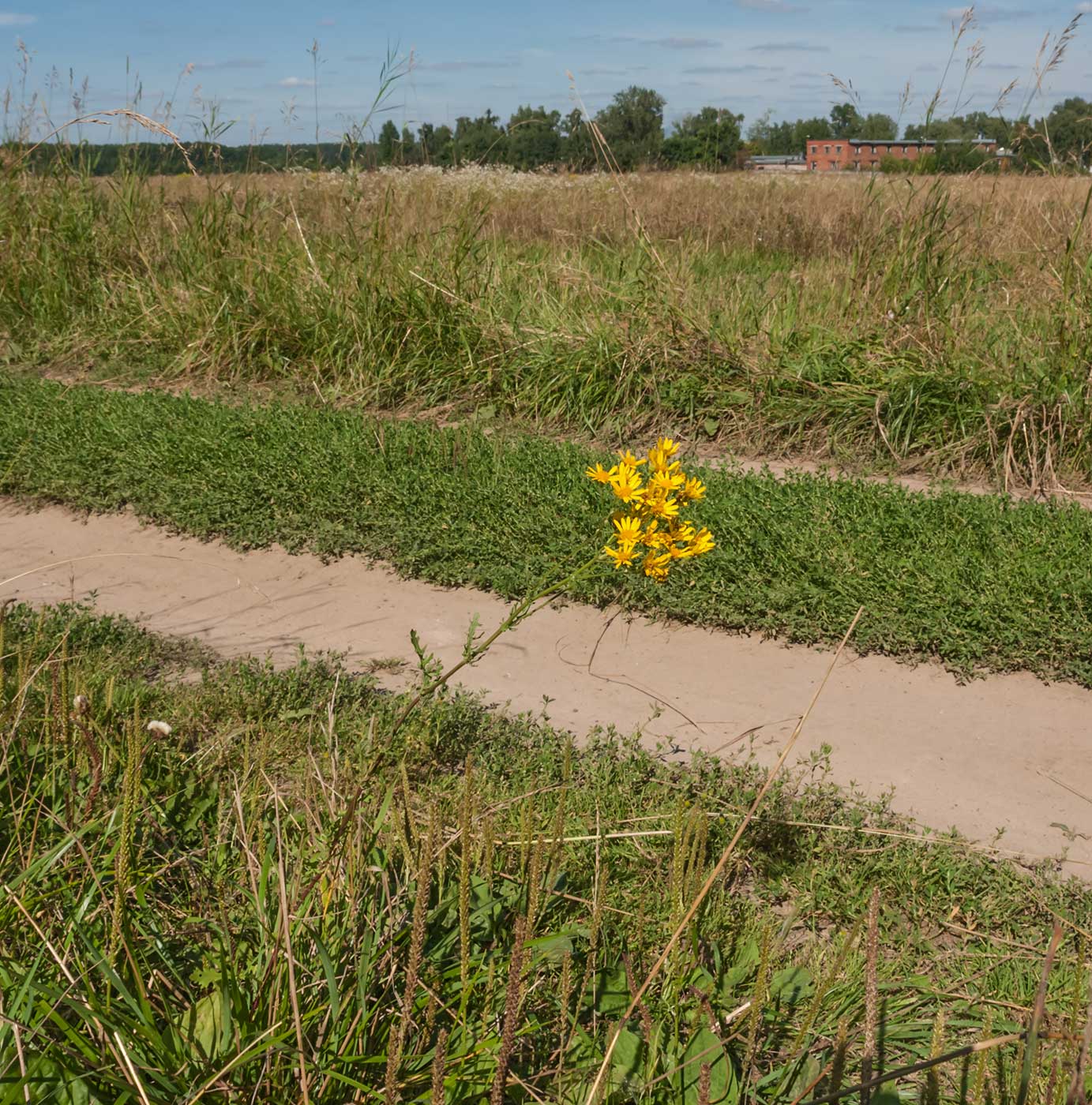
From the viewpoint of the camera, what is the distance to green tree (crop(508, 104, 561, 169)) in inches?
326

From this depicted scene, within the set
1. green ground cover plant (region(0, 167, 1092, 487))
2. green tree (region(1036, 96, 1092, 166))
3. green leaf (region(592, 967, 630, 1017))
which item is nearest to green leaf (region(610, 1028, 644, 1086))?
green leaf (region(592, 967, 630, 1017))

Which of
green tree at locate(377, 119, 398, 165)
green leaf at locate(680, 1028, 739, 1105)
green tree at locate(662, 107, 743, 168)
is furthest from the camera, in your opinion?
green tree at locate(662, 107, 743, 168)

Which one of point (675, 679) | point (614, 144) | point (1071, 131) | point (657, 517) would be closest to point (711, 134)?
point (614, 144)

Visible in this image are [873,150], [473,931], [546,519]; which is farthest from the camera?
[873,150]

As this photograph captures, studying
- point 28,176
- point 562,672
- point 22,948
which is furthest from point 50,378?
point 22,948

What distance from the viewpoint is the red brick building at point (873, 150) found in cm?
696

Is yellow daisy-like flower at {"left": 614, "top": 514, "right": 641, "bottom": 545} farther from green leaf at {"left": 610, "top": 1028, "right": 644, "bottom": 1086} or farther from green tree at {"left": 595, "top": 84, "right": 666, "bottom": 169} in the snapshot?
green tree at {"left": 595, "top": 84, "right": 666, "bottom": 169}

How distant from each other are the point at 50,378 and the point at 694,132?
235 inches

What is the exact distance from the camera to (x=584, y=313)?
271 inches

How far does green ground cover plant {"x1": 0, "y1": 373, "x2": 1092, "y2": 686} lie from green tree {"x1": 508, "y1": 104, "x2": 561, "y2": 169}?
2.92 meters

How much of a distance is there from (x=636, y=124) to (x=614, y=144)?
0.95 meters

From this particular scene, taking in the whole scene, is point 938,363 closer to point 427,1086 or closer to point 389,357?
point 389,357

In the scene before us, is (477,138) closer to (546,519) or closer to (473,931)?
(546,519)

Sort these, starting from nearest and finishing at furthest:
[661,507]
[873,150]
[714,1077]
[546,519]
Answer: [714,1077]
[661,507]
[546,519]
[873,150]
